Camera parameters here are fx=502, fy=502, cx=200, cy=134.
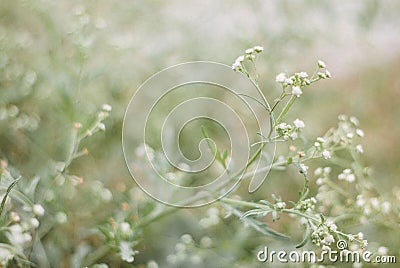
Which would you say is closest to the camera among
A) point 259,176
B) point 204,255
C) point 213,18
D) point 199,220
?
point 259,176

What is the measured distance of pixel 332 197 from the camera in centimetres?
121

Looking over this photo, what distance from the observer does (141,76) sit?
164 cm

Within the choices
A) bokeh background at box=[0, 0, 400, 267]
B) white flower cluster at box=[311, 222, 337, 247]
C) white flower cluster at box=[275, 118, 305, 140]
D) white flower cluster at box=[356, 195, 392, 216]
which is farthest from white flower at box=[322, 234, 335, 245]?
bokeh background at box=[0, 0, 400, 267]

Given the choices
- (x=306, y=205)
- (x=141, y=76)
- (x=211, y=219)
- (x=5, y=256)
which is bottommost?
(x=5, y=256)

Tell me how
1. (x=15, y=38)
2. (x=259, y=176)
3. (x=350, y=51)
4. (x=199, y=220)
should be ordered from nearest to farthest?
(x=259, y=176)
(x=199, y=220)
(x=15, y=38)
(x=350, y=51)

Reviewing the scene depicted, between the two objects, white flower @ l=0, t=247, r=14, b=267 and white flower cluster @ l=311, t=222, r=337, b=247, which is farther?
white flower @ l=0, t=247, r=14, b=267

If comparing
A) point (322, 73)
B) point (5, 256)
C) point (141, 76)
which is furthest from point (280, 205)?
point (141, 76)

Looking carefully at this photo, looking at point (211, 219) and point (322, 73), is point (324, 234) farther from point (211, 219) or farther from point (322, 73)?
point (211, 219)

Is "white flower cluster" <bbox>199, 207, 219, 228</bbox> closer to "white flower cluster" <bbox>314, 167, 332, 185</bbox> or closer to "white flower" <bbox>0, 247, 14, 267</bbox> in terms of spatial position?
"white flower cluster" <bbox>314, 167, 332, 185</bbox>

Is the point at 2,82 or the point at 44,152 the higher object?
the point at 2,82

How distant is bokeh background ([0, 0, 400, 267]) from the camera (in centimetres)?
129

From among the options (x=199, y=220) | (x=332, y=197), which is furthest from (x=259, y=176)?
(x=199, y=220)

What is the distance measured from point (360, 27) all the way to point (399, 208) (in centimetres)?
75

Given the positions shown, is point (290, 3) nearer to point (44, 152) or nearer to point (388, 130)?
point (388, 130)
